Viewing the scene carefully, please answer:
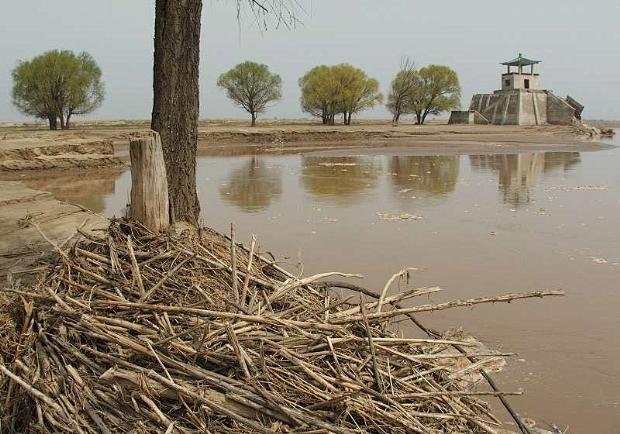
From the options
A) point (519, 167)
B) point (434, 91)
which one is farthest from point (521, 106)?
point (519, 167)

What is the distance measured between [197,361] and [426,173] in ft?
55.8

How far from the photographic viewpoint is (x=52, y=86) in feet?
137

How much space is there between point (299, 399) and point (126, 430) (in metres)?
0.70

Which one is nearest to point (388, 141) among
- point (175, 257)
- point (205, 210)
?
point (205, 210)

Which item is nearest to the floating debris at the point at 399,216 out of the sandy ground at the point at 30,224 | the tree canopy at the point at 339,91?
the sandy ground at the point at 30,224

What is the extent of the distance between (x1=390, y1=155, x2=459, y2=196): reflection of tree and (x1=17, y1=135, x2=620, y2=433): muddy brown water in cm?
8

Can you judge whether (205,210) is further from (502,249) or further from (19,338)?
(19,338)

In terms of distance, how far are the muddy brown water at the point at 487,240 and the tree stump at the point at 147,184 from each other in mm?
908

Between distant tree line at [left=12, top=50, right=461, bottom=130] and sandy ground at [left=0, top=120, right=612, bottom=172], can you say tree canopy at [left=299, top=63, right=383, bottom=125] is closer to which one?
distant tree line at [left=12, top=50, right=461, bottom=130]

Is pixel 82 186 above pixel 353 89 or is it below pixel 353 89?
below

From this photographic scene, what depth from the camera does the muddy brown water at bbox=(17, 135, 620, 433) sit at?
4539mm

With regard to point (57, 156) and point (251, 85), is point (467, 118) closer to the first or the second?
point (251, 85)

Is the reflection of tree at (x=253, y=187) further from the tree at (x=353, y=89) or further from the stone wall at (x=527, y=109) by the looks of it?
the stone wall at (x=527, y=109)

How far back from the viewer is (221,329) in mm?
2564
